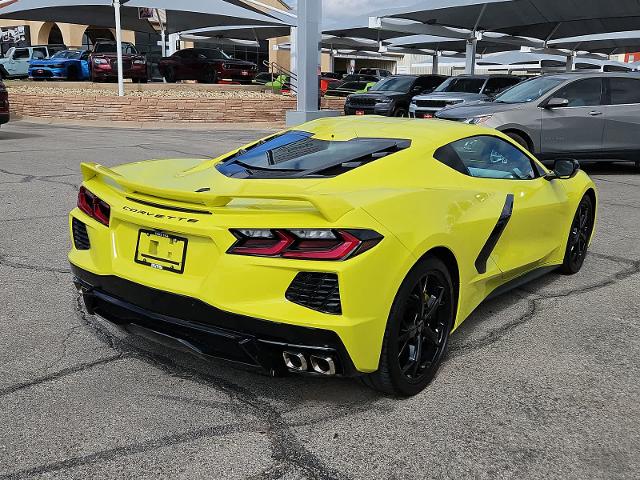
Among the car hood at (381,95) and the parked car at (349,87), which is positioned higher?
the parked car at (349,87)

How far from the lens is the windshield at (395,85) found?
20.2 m

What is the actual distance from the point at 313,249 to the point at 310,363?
51 centimetres

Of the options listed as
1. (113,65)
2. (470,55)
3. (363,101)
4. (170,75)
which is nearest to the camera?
(363,101)

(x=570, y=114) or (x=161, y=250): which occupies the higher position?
(x=570, y=114)

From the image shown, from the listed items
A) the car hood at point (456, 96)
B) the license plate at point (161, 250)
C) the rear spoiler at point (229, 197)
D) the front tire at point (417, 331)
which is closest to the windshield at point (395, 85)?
the car hood at point (456, 96)

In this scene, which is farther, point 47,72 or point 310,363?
point 47,72

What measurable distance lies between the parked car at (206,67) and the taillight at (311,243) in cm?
2507

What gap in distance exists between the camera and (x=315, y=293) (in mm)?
2805

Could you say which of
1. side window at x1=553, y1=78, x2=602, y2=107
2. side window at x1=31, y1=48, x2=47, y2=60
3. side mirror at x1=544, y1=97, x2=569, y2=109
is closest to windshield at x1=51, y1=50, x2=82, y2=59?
side window at x1=31, y1=48, x2=47, y2=60

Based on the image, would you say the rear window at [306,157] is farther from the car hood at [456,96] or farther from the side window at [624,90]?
the car hood at [456,96]

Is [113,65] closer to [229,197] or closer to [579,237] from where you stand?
[579,237]

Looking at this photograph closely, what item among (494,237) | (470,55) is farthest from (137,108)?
(494,237)

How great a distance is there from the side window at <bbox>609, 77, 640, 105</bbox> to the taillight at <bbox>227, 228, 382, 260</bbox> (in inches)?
403

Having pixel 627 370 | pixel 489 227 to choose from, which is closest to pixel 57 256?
pixel 489 227
